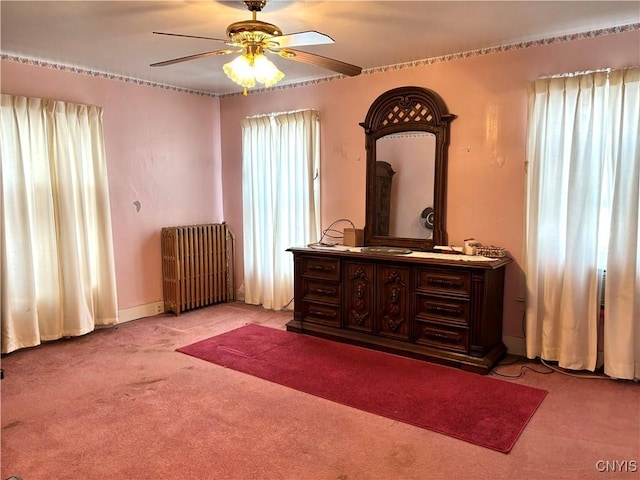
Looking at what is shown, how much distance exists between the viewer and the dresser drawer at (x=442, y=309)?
350cm

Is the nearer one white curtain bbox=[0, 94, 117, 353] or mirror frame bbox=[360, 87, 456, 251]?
white curtain bbox=[0, 94, 117, 353]

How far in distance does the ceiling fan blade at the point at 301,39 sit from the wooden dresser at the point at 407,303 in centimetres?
183

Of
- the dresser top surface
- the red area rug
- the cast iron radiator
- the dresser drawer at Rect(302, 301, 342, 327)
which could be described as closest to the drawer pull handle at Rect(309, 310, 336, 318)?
the dresser drawer at Rect(302, 301, 342, 327)

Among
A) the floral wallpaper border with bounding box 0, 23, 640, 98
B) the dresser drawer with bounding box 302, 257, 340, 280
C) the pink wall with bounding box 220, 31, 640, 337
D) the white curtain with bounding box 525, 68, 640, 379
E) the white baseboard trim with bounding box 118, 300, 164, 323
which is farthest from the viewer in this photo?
the white baseboard trim with bounding box 118, 300, 164, 323

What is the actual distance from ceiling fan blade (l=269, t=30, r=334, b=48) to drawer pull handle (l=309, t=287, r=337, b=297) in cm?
222

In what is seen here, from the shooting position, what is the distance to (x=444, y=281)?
3.56 metres

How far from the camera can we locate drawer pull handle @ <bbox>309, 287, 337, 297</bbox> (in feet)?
13.8

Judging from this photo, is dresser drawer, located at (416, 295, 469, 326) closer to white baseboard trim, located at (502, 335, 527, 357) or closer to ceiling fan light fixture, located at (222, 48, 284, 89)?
white baseboard trim, located at (502, 335, 527, 357)

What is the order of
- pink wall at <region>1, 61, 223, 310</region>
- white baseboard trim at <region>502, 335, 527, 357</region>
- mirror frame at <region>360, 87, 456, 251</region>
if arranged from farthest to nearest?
pink wall at <region>1, 61, 223, 310</region> < mirror frame at <region>360, 87, 456, 251</region> < white baseboard trim at <region>502, 335, 527, 357</region>

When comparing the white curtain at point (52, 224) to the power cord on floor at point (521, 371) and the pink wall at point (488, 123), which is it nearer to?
the pink wall at point (488, 123)

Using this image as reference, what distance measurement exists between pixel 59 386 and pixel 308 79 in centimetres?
347

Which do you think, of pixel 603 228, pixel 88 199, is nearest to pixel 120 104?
pixel 88 199

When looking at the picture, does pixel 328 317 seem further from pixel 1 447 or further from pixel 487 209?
pixel 1 447

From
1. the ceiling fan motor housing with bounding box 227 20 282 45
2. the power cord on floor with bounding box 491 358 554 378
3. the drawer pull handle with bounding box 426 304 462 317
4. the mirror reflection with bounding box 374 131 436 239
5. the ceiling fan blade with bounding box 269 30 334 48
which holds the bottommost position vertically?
the power cord on floor with bounding box 491 358 554 378
